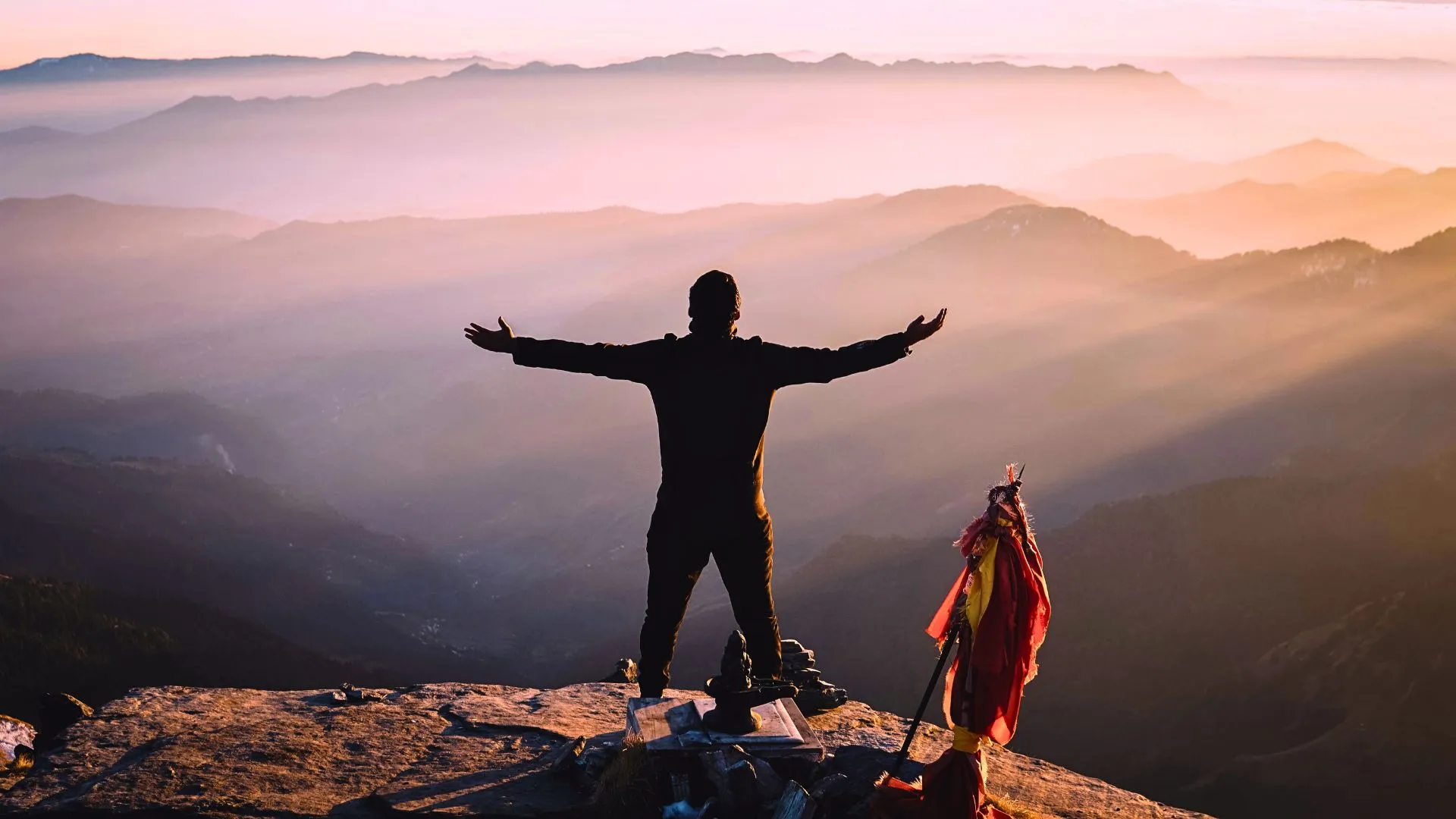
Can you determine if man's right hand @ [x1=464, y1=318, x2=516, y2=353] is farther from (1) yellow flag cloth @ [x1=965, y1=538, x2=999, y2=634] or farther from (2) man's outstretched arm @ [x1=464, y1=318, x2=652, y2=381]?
(1) yellow flag cloth @ [x1=965, y1=538, x2=999, y2=634]

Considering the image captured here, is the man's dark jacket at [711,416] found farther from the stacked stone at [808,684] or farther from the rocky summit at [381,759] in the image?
the stacked stone at [808,684]

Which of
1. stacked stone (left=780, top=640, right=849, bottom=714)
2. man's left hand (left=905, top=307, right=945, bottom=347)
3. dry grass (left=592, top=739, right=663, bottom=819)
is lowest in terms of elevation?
stacked stone (left=780, top=640, right=849, bottom=714)

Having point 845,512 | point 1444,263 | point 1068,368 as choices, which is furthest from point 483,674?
point 1444,263

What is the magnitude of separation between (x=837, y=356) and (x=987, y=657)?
6.55 ft

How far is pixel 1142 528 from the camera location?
53.5 metres

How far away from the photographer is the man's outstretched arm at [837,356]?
23.0 ft

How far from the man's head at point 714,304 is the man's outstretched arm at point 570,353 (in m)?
0.40

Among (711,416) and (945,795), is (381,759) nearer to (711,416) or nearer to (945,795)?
(711,416)

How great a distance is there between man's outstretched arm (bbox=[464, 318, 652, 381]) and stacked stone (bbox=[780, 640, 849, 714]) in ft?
10.8

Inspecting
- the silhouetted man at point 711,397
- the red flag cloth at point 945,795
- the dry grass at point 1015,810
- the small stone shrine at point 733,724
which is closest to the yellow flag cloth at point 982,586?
the red flag cloth at point 945,795

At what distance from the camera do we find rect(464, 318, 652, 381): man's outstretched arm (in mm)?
7023

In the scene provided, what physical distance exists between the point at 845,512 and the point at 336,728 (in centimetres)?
8144

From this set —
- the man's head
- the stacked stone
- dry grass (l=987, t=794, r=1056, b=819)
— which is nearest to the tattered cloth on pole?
dry grass (l=987, t=794, r=1056, b=819)

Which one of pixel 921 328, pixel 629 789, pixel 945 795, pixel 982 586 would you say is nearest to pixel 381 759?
pixel 629 789
